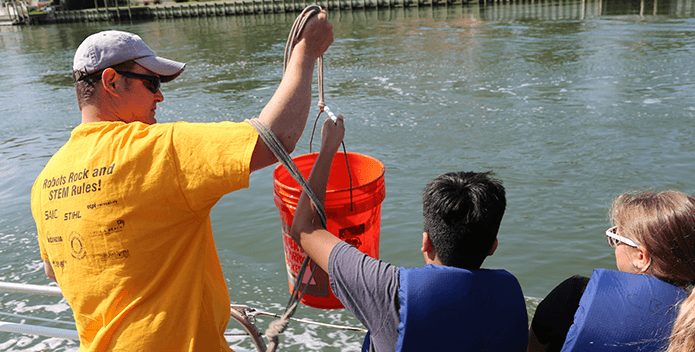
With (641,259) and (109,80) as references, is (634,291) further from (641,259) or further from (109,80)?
(109,80)

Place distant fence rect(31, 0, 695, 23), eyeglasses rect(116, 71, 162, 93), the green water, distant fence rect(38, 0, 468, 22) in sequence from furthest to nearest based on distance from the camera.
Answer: distant fence rect(38, 0, 468, 22) → distant fence rect(31, 0, 695, 23) → the green water → eyeglasses rect(116, 71, 162, 93)

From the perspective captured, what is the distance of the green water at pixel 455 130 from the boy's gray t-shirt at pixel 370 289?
262 cm

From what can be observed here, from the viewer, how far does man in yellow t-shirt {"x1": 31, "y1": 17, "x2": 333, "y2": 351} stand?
5.02 feet

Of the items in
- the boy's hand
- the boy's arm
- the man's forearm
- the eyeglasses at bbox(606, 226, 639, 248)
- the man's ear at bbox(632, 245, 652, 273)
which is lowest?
the man's ear at bbox(632, 245, 652, 273)

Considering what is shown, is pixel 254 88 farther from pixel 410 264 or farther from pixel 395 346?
pixel 395 346

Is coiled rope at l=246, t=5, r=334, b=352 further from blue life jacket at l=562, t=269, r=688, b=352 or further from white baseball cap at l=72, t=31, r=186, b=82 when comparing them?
blue life jacket at l=562, t=269, r=688, b=352

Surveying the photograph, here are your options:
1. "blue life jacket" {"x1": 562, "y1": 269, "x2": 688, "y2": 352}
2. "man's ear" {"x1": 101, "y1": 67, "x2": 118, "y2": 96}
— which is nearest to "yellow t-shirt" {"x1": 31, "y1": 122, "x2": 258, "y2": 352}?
"man's ear" {"x1": 101, "y1": 67, "x2": 118, "y2": 96}

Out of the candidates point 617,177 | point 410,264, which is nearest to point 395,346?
point 410,264

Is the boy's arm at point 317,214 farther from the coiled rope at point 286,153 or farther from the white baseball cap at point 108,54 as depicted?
the white baseball cap at point 108,54

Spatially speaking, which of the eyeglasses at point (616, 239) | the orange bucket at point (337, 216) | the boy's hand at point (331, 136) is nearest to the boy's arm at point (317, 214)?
the boy's hand at point (331, 136)

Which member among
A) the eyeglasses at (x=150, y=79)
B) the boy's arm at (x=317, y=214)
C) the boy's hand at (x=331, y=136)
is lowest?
the boy's arm at (x=317, y=214)

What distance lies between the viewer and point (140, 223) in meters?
1.60

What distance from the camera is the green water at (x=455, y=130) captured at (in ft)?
18.2

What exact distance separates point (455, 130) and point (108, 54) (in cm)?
852
